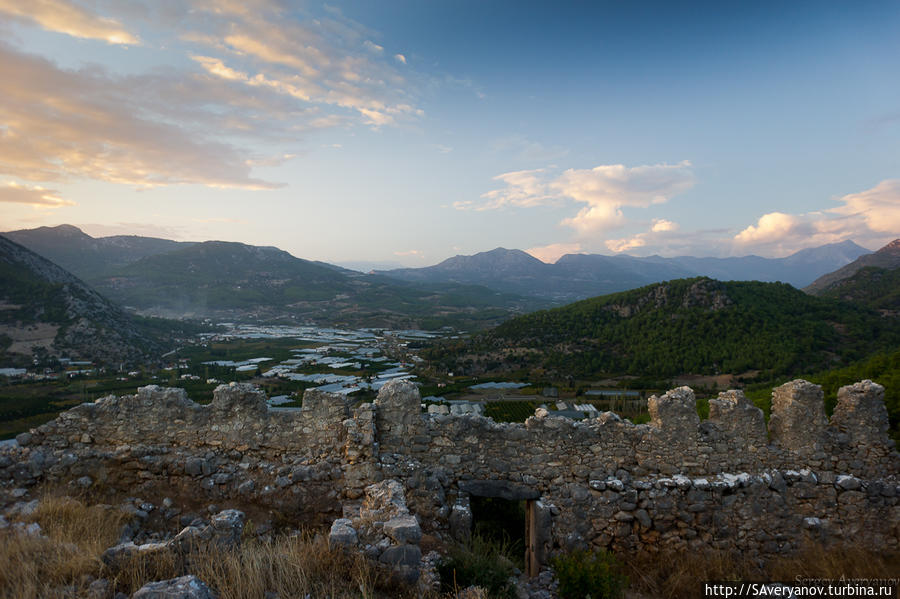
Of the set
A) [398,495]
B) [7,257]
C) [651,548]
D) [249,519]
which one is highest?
[7,257]

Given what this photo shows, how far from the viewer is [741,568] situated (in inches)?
268

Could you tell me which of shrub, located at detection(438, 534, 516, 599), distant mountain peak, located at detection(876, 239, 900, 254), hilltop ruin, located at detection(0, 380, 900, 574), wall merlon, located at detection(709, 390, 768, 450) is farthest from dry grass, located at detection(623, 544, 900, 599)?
distant mountain peak, located at detection(876, 239, 900, 254)

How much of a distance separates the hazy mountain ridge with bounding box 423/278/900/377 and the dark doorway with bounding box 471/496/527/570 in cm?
4509

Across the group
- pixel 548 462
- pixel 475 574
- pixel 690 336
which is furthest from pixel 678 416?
pixel 690 336

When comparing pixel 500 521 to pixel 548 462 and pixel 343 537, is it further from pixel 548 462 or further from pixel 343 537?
pixel 343 537

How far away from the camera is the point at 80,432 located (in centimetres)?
717

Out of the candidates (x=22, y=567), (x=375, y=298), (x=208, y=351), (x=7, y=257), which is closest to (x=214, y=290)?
(x=375, y=298)

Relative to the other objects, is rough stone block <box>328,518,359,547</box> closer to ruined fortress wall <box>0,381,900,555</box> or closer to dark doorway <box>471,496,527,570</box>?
ruined fortress wall <box>0,381,900,555</box>

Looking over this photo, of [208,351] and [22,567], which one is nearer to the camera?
[22,567]

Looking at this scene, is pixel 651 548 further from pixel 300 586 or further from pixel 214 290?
pixel 214 290

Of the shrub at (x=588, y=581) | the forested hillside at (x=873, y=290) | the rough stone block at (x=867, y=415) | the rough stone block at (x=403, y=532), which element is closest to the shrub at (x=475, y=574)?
the rough stone block at (x=403, y=532)

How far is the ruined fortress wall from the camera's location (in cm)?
704

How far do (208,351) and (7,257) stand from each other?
44390 mm

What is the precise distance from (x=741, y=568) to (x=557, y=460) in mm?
3471
